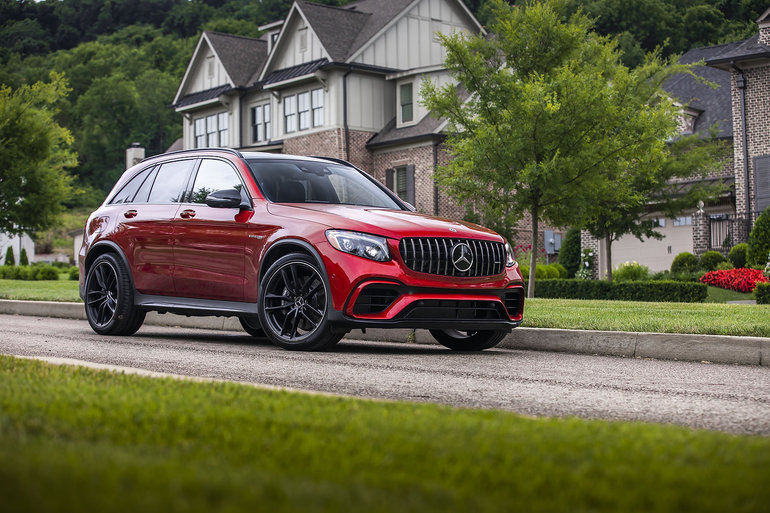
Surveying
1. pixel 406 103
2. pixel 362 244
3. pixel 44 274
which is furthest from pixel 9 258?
pixel 362 244

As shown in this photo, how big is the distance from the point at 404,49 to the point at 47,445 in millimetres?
36774

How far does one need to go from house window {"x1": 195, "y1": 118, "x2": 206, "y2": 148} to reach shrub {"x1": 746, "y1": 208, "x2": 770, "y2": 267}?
28.2 metres

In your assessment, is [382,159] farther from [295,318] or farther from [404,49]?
[295,318]

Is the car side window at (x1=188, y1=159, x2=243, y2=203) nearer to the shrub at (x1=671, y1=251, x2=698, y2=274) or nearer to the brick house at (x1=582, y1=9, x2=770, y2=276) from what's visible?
the brick house at (x1=582, y1=9, x2=770, y2=276)

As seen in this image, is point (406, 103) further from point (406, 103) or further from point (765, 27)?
point (765, 27)

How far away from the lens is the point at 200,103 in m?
43.0

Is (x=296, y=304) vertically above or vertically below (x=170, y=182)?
below

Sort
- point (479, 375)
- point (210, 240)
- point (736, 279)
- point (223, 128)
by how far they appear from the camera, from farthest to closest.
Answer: point (223, 128)
point (736, 279)
point (210, 240)
point (479, 375)

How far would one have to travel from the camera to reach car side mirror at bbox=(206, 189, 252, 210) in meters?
9.02

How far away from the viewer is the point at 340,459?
3.03m

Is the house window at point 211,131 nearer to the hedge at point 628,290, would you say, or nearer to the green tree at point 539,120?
the hedge at point 628,290

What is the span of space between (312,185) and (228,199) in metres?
1.00

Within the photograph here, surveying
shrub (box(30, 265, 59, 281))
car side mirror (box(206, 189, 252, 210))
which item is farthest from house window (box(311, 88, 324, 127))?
car side mirror (box(206, 189, 252, 210))

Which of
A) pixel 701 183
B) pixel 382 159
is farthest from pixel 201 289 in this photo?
pixel 382 159
